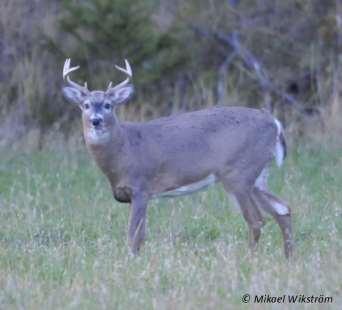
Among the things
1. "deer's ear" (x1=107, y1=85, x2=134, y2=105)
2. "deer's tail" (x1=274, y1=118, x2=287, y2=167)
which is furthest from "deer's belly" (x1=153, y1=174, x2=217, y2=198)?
"deer's ear" (x1=107, y1=85, x2=134, y2=105)

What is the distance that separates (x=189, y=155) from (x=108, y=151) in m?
0.61

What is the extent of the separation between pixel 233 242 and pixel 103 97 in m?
1.47

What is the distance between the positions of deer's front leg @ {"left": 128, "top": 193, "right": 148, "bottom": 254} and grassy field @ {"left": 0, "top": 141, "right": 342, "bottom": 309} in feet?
0.44

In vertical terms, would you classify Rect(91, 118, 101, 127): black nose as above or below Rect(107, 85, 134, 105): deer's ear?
below

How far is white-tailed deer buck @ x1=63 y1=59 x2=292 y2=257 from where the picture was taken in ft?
31.5

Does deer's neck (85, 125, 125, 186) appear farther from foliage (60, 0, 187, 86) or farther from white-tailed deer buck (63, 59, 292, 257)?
foliage (60, 0, 187, 86)

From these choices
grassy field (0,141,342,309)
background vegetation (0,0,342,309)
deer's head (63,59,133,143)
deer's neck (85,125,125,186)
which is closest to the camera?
grassy field (0,141,342,309)

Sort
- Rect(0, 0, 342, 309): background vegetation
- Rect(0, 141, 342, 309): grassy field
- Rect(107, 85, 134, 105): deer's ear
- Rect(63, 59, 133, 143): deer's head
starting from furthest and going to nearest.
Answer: Rect(107, 85, 134, 105): deer's ear < Rect(63, 59, 133, 143): deer's head < Rect(0, 0, 342, 309): background vegetation < Rect(0, 141, 342, 309): grassy field

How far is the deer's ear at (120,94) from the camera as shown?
988 cm

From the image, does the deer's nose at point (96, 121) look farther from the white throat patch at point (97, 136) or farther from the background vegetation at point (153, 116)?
the background vegetation at point (153, 116)

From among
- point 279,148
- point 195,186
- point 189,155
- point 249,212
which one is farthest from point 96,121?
point 279,148

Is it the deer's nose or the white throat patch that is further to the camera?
the white throat patch

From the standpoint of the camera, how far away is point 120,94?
9984 mm

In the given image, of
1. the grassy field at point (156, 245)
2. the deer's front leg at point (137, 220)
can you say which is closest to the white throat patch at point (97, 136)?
the deer's front leg at point (137, 220)
